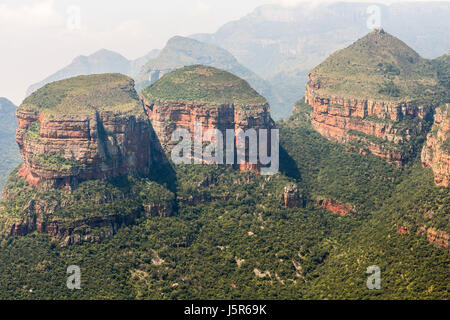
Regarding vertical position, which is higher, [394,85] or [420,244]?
[394,85]

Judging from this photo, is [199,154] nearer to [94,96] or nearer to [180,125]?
[180,125]

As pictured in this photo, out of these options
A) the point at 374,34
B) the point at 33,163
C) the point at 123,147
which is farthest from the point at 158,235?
the point at 374,34

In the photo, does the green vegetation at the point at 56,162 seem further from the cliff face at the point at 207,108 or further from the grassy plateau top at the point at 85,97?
the cliff face at the point at 207,108

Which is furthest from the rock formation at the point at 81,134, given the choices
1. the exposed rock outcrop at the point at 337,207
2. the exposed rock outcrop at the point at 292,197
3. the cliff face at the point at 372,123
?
the cliff face at the point at 372,123

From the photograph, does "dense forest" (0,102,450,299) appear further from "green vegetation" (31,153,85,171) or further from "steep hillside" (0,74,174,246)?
"green vegetation" (31,153,85,171)

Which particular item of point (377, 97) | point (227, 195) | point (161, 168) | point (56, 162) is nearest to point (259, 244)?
point (227, 195)
